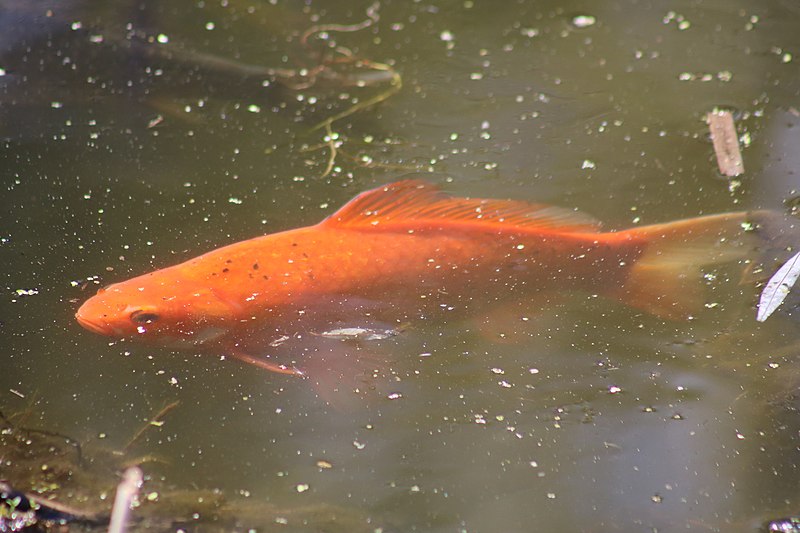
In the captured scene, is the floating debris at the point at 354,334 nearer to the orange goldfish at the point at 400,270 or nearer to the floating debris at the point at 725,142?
the orange goldfish at the point at 400,270

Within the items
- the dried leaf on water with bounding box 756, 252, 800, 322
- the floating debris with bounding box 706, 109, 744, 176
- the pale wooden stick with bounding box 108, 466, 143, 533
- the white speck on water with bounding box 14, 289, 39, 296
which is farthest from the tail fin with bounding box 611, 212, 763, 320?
the white speck on water with bounding box 14, 289, 39, 296

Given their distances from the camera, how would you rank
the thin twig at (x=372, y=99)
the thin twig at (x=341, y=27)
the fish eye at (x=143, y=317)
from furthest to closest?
1. the thin twig at (x=341, y=27)
2. the thin twig at (x=372, y=99)
3. the fish eye at (x=143, y=317)

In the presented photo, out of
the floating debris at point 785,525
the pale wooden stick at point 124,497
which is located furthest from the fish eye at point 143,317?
the floating debris at point 785,525

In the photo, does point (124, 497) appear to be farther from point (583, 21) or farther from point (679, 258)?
point (583, 21)

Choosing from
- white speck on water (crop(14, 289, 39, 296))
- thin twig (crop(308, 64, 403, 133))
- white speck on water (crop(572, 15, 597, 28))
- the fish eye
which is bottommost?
white speck on water (crop(14, 289, 39, 296))

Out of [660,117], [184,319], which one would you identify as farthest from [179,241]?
[660,117]

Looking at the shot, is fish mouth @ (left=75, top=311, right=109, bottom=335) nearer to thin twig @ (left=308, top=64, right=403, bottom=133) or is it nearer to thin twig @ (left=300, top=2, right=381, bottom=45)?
thin twig @ (left=308, top=64, right=403, bottom=133)

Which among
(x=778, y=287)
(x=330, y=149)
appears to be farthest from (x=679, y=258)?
(x=330, y=149)
